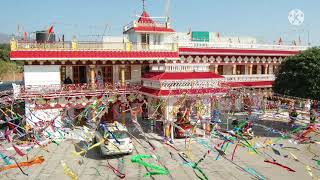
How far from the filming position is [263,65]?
35.9 meters

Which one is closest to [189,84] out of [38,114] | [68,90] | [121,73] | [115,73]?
[121,73]

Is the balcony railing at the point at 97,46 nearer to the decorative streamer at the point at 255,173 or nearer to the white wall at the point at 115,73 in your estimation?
the white wall at the point at 115,73

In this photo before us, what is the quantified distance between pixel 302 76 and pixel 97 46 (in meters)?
16.2

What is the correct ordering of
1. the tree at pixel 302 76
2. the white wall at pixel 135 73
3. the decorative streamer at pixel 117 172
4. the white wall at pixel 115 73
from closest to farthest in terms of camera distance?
1. the decorative streamer at pixel 117 172
2. the tree at pixel 302 76
3. the white wall at pixel 115 73
4. the white wall at pixel 135 73

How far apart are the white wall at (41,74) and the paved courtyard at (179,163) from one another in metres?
5.03

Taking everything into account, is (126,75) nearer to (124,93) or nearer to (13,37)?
(124,93)

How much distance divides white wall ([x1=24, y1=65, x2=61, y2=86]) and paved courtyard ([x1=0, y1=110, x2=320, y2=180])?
5028 millimetres

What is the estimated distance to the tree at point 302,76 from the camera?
24891 millimetres

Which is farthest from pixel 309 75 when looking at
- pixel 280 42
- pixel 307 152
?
pixel 280 42

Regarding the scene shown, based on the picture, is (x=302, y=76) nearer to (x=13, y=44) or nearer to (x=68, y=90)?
(x=68, y=90)

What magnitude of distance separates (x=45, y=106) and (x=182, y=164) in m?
11.3

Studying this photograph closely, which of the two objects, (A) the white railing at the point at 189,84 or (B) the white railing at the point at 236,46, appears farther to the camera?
(B) the white railing at the point at 236,46

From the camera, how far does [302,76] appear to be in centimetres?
2566

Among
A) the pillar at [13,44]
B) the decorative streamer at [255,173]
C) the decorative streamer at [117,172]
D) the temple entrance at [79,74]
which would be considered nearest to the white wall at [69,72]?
the temple entrance at [79,74]
